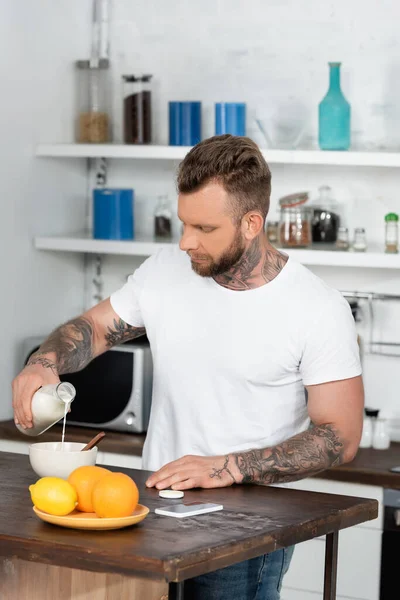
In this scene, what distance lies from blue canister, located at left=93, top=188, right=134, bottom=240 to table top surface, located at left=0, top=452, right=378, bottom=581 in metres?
1.83

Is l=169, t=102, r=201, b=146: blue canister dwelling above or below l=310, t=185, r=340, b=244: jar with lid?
above

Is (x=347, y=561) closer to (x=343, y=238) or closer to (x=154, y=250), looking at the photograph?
(x=343, y=238)

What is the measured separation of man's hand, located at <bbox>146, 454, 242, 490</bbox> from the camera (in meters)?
1.95

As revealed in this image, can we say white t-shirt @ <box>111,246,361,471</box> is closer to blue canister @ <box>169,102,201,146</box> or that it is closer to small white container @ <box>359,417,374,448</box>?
small white container @ <box>359,417,374,448</box>

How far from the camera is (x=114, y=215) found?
3.78 m

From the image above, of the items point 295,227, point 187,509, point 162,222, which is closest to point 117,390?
point 162,222

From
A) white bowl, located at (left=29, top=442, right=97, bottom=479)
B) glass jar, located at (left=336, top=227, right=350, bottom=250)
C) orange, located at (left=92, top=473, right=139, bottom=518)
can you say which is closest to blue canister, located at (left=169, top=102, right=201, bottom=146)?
glass jar, located at (left=336, top=227, right=350, bottom=250)

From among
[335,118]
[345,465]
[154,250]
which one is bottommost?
[345,465]

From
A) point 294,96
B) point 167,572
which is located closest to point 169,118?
point 294,96

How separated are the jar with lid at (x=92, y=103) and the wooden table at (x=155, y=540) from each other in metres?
1.93

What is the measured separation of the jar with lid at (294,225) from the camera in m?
3.48

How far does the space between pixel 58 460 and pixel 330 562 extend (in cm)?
57

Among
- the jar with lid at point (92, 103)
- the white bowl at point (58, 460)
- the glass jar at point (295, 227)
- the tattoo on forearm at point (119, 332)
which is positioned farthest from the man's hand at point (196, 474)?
the jar with lid at point (92, 103)

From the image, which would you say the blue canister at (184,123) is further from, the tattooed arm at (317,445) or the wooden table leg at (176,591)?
the wooden table leg at (176,591)
